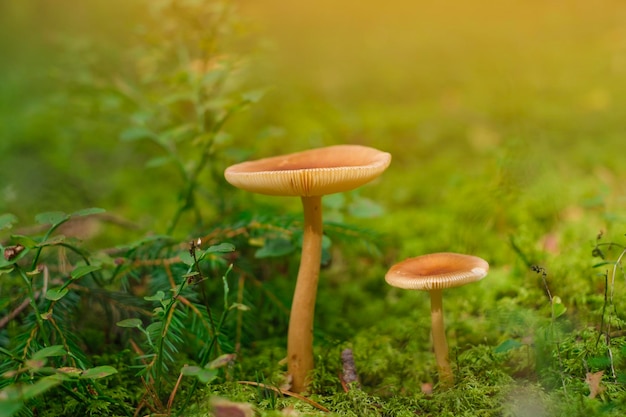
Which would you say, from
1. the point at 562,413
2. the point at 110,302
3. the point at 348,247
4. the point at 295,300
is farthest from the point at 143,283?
the point at 562,413

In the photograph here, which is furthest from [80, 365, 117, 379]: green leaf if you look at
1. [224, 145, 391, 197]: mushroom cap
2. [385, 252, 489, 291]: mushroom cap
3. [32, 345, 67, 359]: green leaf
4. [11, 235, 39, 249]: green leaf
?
[385, 252, 489, 291]: mushroom cap

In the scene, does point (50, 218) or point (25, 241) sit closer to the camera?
point (25, 241)

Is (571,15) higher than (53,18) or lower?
lower

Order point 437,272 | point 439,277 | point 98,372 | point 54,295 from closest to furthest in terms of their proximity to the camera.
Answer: point 98,372 → point 54,295 → point 439,277 → point 437,272

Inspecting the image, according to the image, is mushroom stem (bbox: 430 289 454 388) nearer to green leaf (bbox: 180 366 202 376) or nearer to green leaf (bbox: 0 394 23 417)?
green leaf (bbox: 180 366 202 376)

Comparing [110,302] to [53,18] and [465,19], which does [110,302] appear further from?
[465,19]

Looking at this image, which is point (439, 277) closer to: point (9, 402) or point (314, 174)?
point (314, 174)

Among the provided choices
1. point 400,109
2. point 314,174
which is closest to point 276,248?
point 314,174
